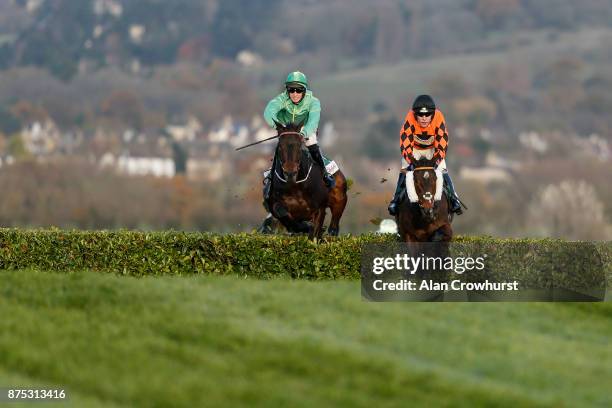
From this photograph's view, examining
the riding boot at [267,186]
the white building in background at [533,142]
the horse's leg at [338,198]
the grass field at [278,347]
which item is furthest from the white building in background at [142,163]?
the grass field at [278,347]

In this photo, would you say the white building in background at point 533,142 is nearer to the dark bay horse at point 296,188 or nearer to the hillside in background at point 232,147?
the hillside in background at point 232,147

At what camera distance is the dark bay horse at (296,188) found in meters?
18.3

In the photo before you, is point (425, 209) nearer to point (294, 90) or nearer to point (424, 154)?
point (424, 154)

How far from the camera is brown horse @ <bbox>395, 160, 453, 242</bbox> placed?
17031 mm

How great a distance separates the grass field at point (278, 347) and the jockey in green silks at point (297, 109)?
3.33 metres

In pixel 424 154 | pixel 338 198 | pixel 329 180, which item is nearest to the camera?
pixel 424 154

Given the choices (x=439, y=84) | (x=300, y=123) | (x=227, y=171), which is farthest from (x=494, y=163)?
(x=300, y=123)

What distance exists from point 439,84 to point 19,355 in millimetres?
165651

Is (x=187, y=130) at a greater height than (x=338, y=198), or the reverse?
(x=187, y=130)

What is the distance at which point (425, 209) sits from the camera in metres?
17.0

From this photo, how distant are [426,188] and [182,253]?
14.1ft

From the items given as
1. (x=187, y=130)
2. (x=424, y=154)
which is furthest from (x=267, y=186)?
(x=187, y=130)

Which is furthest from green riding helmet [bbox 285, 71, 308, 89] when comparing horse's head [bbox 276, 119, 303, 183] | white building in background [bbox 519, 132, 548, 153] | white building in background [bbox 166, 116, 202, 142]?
white building in background [bbox 166, 116, 202, 142]

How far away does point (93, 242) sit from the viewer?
19109mm
